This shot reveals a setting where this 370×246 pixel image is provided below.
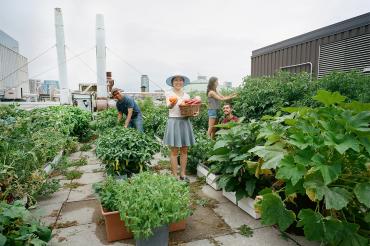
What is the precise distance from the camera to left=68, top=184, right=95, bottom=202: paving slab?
4.16 meters

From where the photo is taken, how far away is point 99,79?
12.5 meters

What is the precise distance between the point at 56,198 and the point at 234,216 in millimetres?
2593

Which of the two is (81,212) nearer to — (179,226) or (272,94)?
(179,226)

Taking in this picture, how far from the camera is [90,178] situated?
5.19 m

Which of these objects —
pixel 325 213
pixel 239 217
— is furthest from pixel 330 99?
pixel 239 217

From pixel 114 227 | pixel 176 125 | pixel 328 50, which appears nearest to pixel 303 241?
pixel 114 227

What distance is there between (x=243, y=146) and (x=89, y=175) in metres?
3.24

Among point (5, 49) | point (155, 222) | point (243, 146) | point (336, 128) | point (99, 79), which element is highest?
point (5, 49)

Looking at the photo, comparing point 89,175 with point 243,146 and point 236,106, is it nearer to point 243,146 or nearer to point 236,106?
point 243,146

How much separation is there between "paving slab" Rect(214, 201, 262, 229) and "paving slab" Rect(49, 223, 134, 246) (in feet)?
3.95

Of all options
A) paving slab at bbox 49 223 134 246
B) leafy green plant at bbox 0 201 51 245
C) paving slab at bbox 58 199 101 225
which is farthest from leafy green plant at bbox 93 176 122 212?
leafy green plant at bbox 0 201 51 245

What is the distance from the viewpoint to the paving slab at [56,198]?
4.00m

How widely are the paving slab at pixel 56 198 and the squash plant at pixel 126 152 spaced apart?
0.73m

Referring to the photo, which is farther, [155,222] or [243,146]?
[243,146]
